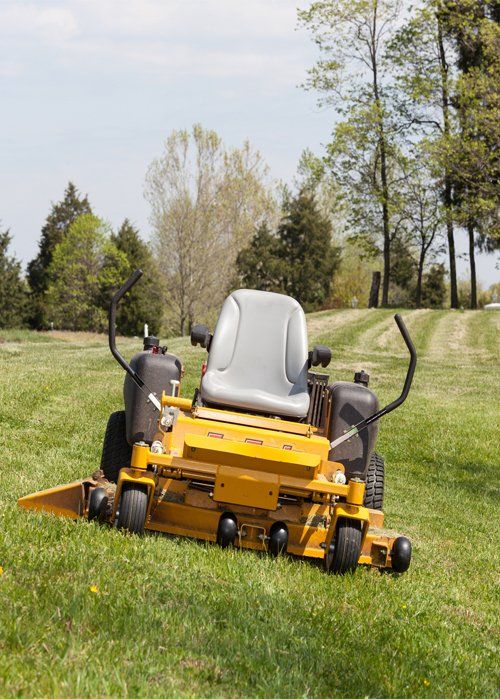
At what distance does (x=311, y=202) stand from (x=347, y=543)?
46129 mm

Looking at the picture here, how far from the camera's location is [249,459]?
594cm

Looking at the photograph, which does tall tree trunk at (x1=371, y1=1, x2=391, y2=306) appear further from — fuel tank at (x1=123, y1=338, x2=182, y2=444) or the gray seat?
fuel tank at (x1=123, y1=338, x2=182, y2=444)

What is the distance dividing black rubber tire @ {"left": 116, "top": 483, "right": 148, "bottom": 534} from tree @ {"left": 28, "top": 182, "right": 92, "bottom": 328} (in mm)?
55744

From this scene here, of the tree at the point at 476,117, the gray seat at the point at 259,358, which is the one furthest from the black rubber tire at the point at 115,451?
the tree at the point at 476,117

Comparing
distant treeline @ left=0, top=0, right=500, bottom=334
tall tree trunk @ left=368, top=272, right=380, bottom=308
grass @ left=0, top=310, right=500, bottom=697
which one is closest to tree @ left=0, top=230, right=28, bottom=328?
distant treeline @ left=0, top=0, right=500, bottom=334

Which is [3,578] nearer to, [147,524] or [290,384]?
[147,524]

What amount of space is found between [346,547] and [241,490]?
0.69 m

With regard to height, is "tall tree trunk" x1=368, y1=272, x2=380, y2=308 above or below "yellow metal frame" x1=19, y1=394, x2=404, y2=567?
above

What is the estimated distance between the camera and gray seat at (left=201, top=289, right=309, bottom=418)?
22.9 feet

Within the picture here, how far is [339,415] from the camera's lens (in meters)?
6.93

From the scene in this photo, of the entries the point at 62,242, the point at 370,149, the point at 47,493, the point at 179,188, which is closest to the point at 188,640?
the point at 47,493

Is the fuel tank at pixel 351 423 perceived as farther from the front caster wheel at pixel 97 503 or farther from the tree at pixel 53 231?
the tree at pixel 53 231

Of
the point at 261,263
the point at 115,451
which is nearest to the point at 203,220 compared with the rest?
the point at 261,263

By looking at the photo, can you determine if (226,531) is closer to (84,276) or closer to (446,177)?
(446,177)
